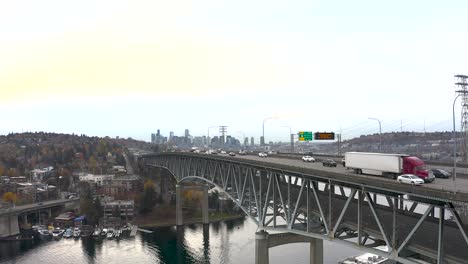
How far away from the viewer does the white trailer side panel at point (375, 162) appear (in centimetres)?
2833

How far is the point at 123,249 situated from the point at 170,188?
54.2m

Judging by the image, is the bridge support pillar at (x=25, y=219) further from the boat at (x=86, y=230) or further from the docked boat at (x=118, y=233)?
the docked boat at (x=118, y=233)

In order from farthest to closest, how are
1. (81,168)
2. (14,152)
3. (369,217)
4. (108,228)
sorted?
(14,152) → (81,168) → (108,228) → (369,217)

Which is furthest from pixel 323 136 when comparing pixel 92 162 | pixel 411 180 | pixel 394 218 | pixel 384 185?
pixel 92 162

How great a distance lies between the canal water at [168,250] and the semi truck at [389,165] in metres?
30.7

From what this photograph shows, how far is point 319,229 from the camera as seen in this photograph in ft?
123

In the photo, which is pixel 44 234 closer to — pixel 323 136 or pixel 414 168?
pixel 323 136

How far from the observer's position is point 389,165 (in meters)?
28.8

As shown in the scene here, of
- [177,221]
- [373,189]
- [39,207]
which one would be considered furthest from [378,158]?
[39,207]

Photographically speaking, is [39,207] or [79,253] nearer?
[79,253]

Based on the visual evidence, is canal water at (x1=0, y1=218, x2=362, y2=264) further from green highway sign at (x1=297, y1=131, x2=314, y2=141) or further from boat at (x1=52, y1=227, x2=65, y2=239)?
green highway sign at (x1=297, y1=131, x2=314, y2=141)

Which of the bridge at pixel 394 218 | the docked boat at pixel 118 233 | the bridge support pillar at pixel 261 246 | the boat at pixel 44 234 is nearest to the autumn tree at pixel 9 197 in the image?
the boat at pixel 44 234

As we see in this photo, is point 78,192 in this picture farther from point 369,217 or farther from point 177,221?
point 369,217

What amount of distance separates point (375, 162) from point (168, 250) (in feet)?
170
